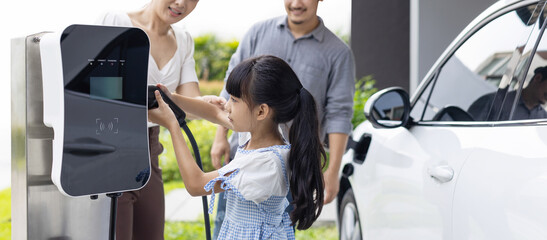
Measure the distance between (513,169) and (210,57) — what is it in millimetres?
10023

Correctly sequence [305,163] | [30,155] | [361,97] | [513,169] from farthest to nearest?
[361,97] → [305,163] → [513,169] → [30,155]

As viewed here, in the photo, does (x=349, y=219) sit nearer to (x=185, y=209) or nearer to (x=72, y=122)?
(x=72, y=122)

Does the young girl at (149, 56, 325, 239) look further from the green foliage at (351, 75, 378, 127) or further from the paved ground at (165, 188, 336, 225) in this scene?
the paved ground at (165, 188, 336, 225)

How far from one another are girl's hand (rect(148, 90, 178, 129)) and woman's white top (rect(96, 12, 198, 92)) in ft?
1.21

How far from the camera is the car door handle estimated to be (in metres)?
2.37

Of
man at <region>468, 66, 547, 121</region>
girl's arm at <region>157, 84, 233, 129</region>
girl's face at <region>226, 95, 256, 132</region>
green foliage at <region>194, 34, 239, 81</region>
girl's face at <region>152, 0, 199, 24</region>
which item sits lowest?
green foliage at <region>194, 34, 239, 81</region>

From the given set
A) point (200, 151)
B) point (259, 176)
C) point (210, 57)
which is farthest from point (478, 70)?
point (210, 57)

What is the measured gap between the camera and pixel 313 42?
354 centimetres

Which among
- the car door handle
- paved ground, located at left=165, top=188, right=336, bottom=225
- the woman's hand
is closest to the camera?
the car door handle

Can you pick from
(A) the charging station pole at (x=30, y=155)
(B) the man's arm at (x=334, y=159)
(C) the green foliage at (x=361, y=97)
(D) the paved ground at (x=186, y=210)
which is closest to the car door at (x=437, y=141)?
(B) the man's arm at (x=334, y=159)

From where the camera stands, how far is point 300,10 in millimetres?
3467

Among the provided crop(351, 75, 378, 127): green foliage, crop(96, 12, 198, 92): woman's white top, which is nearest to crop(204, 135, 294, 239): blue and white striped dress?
crop(96, 12, 198, 92): woman's white top

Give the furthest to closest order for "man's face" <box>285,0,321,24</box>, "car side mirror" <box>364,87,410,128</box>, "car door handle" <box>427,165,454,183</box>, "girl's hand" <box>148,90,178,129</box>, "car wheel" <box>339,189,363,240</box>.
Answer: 1. "car wheel" <box>339,189,363,240</box>
2. "man's face" <box>285,0,321,24</box>
3. "car side mirror" <box>364,87,410,128</box>
4. "car door handle" <box>427,165,454,183</box>
5. "girl's hand" <box>148,90,178,129</box>

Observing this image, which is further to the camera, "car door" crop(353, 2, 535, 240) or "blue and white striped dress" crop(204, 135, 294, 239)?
"car door" crop(353, 2, 535, 240)
